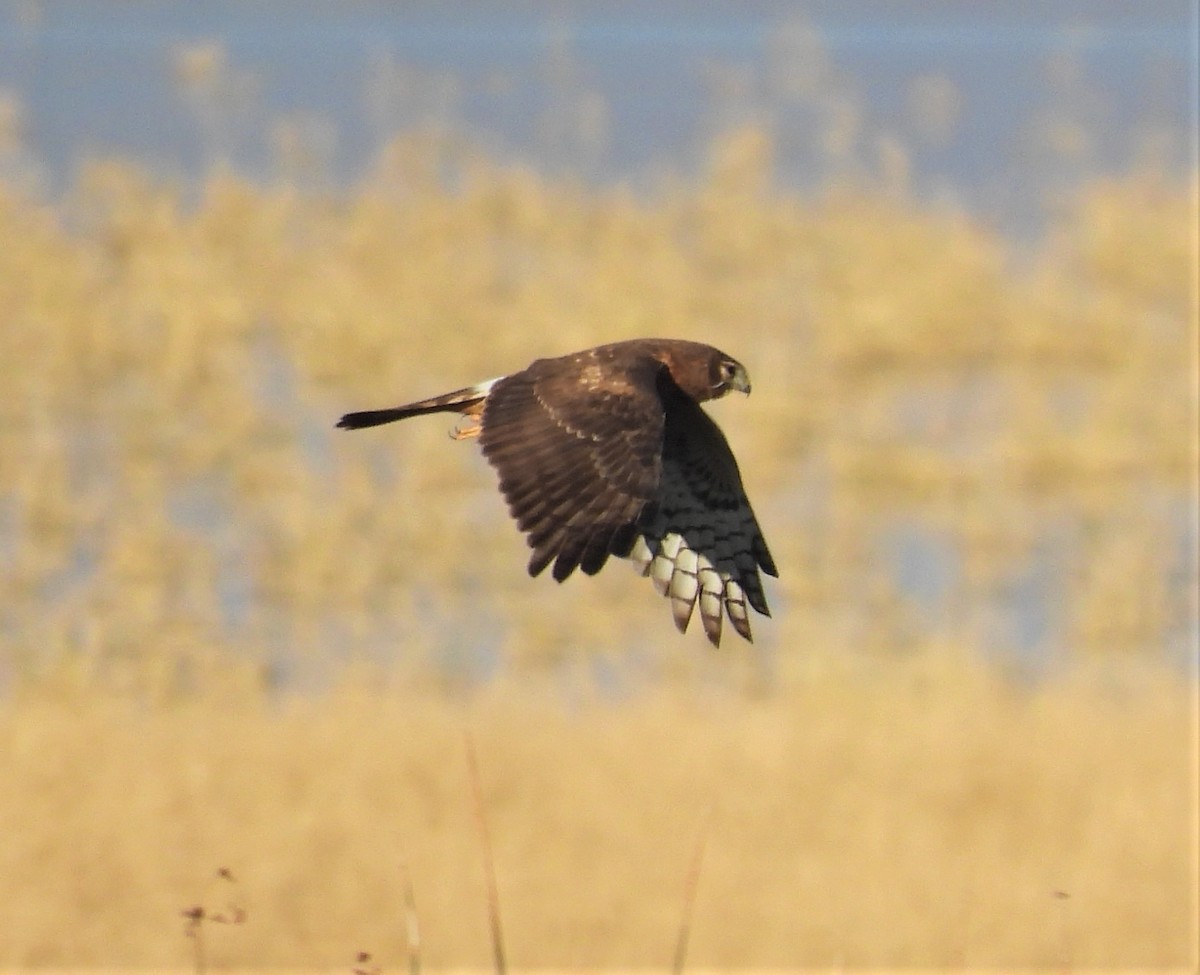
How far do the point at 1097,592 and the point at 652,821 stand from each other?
351 centimetres

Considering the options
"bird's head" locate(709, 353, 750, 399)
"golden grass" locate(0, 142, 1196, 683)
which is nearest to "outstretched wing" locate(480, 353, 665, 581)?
"bird's head" locate(709, 353, 750, 399)

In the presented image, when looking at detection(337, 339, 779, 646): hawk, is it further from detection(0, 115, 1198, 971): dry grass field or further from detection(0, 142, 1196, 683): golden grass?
detection(0, 142, 1196, 683): golden grass

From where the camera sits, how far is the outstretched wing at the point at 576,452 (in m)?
3.68

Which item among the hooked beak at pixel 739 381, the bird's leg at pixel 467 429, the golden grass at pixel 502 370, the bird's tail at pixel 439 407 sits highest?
the golden grass at pixel 502 370

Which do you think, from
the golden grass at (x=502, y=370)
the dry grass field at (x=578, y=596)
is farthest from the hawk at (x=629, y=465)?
the golden grass at (x=502, y=370)

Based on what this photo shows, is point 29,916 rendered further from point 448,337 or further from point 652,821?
point 448,337

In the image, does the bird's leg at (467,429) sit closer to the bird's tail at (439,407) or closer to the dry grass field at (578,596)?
the bird's tail at (439,407)

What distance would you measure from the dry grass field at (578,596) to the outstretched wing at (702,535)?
153 inches

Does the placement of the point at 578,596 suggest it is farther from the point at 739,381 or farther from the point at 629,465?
the point at 629,465

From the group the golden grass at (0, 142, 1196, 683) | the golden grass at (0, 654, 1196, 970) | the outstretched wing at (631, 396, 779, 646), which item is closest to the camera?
the outstretched wing at (631, 396, 779, 646)

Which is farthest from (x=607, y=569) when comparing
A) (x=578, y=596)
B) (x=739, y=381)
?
(x=739, y=381)

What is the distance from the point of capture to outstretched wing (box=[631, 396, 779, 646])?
4.25 meters

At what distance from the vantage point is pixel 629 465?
3.82m

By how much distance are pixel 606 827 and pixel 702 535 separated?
17.0 ft
